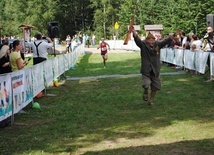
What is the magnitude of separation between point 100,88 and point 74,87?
4.26 ft

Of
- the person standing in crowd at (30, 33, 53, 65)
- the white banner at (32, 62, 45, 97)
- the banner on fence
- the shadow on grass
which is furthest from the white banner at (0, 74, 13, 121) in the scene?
the person standing in crowd at (30, 33, 53, 65)

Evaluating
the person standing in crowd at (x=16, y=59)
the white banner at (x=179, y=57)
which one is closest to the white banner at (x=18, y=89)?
the person standing in crowd at (x=16, y=59)

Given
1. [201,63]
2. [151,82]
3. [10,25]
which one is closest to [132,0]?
[10,25]

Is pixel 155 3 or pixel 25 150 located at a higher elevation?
pixel 155 3

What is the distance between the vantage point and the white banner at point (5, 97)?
840 centimetres

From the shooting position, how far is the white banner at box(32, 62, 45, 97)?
39.0ft

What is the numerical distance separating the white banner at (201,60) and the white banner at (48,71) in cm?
632

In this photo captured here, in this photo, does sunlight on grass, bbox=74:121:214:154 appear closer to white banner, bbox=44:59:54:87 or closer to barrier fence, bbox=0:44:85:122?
barrier fence, bbox=0:44:85:122

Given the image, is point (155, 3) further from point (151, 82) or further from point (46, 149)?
point (46, 149)

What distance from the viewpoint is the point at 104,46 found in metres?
26.1

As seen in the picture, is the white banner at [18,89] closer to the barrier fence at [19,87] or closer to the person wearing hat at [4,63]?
the barrier fence at [19,87]

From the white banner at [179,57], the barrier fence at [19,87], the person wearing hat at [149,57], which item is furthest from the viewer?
the white banner at [179,57]

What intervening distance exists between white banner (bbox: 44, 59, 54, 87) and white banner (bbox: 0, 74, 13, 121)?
17.1ft

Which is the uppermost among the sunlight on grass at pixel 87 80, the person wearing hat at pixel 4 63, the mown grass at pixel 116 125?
the person wearing hat at pixel 4 63
